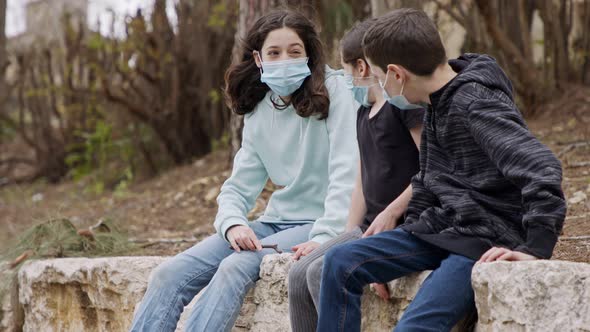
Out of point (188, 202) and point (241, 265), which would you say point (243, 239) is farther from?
point (188, 202)

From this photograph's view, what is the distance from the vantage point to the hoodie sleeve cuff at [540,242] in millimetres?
2121

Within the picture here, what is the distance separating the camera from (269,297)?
3.10m

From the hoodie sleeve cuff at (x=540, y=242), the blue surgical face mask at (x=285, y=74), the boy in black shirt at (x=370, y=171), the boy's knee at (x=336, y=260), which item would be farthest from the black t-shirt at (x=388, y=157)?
the hoodie sleeve cuff at (x=540, y=242)

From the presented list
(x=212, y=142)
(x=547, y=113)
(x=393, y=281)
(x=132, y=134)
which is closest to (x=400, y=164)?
(x=393, y=281)

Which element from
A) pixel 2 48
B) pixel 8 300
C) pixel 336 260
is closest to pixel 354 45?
pixel 336 260

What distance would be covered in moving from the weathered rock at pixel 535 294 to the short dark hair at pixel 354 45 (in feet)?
3.09

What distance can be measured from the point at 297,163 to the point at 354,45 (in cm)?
60

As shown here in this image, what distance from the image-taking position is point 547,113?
606cm

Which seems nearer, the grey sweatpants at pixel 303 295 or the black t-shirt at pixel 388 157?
the grey sweatpants at pixel 303 295

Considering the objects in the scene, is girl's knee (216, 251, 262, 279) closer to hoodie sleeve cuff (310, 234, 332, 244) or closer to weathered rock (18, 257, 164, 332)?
hoodie sleeve cuff (310, 234, 332, 244)

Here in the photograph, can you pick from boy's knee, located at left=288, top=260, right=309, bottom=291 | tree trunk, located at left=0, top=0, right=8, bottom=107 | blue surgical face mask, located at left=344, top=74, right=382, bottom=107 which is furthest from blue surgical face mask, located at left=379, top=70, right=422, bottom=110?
tree trunk, located at left=0, top=0, right=8, bottom=107

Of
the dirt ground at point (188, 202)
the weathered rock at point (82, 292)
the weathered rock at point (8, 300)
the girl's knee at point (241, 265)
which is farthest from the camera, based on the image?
the weathered rock at point (8, 300)

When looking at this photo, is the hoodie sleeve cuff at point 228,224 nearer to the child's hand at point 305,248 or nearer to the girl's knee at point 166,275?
the girl's knee at point 166,275

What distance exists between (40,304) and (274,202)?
173 cm
